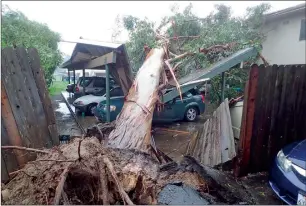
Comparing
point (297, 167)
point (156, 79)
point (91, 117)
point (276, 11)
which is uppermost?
point (276, 11)

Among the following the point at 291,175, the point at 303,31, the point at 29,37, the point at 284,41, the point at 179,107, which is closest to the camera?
the point at 291,175

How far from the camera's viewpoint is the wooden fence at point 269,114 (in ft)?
13.3

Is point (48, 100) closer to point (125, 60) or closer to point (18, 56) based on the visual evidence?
point (18, 56)

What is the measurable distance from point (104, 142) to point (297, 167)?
105 inches

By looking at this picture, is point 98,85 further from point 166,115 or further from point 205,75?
point 205,75

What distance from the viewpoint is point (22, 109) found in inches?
109

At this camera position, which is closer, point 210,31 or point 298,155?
point 298,155

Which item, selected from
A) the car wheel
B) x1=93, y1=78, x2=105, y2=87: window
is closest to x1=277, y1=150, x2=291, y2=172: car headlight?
the car wheel

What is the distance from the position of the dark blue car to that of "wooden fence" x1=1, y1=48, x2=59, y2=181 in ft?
10.5

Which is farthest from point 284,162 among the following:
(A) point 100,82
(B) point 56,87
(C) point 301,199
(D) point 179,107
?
(B) point 56,87

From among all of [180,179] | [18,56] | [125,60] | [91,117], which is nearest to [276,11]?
[125,60]

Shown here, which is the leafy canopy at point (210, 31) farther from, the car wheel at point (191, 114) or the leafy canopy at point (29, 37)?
the leafy canopy at point (29, 37)

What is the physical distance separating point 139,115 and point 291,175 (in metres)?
2.30

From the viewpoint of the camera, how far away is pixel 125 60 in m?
6.23
